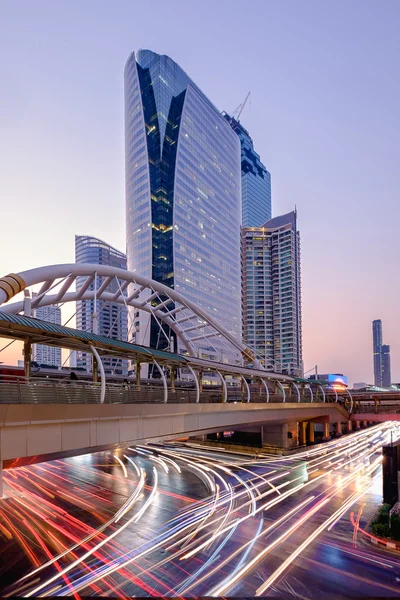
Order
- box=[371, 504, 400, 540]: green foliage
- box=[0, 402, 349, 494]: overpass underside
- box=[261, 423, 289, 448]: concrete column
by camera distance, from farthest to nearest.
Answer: box=[261, 423, 289, 448]: concrete column, box=[371, 504, 400, 540]: green foliage, box=[0, 402, 349, 494]: overpass underside

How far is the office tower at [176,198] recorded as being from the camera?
119m

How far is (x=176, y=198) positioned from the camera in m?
121

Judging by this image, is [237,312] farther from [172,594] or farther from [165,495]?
[172,594]

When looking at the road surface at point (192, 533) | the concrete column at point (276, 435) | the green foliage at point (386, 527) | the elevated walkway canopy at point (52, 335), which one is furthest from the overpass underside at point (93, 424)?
the concrete column at point (276, 435)

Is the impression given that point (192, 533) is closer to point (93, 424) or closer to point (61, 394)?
point (93, 424)

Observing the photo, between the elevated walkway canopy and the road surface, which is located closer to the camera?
the road surface

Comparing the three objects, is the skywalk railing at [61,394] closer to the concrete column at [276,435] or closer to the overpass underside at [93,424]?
the overpass underside at [93,424]

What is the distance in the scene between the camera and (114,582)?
47.9 feet

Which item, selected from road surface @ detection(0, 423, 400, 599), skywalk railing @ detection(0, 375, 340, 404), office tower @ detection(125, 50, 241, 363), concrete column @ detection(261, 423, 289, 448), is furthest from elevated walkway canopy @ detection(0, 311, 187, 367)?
office tower @ detection(125, 50, 241, 363)

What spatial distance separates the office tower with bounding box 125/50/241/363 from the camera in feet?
391

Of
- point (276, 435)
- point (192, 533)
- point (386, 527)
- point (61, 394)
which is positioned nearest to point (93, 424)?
point (61, 394)

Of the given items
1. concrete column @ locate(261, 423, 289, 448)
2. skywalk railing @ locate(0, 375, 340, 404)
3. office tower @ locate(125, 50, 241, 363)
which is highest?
office tower @ locate(125, 50, 241, 363)

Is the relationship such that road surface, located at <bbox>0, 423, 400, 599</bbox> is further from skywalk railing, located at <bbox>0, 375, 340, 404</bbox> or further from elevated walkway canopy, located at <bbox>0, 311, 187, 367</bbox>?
elevated walkway canopy, located at <bbox>0, 311, 187, 367</bbox>

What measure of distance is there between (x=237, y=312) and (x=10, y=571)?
5278 inches
